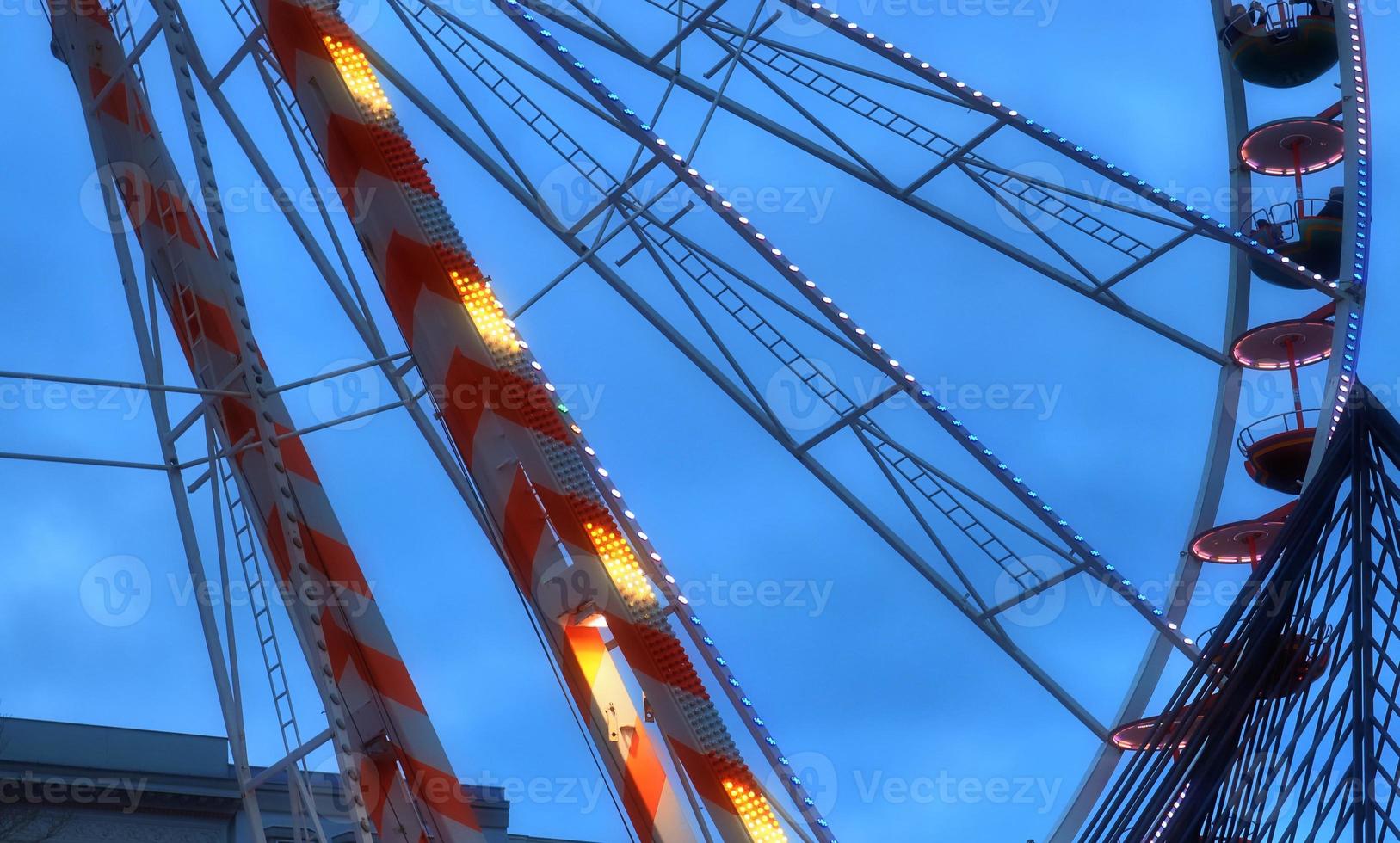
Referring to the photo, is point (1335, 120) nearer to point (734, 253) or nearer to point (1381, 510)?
point (734, 253)

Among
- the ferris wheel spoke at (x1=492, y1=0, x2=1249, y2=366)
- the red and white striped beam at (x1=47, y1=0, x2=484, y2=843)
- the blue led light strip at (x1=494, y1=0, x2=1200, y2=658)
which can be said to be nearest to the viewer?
the red and white striped beam at (x1=47, y1=0, x2=484, y2=843)

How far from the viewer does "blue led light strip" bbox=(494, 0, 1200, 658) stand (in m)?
12.2

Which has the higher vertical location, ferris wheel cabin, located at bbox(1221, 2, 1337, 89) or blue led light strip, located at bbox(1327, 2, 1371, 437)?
ferris wheel cabin, located at bbox(1221, 2, 1337, 89)

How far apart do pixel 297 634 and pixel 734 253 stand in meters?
10.4

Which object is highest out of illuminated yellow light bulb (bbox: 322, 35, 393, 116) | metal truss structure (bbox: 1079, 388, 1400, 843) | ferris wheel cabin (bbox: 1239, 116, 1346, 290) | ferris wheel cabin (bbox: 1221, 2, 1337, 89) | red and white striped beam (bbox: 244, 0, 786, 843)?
ferris wheel cabin (bbox: 1221, 2, 1337, 89)

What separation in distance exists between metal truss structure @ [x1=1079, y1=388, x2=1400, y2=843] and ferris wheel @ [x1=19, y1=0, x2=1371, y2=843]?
5.61 feet

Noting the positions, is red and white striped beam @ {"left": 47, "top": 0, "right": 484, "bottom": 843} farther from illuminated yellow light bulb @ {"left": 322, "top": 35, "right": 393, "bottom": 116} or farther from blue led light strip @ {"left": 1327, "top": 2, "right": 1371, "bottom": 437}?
blue led light strip @ {"left": 1327, "top": 2, "right": 1371, "bottom": 437}

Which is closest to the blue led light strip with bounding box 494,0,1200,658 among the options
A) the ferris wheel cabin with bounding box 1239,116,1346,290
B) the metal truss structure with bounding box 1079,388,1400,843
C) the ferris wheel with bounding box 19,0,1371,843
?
the ferris wheel with bounding box 19,0,1371,843

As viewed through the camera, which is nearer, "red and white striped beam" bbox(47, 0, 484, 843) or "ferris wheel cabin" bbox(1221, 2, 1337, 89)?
"red and white striped beam" bbox(47, 0, 484, 843)

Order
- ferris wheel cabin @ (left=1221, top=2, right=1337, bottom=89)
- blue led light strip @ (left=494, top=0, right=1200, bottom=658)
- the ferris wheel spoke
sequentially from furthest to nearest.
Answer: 1. ferris wheel cabin @ (left=1221, top=2, right=1337, bottom=89)
2. the ferris wheel spoke
3. blue led light strip @ (left=494, top=0, right=1200, bottom=658)

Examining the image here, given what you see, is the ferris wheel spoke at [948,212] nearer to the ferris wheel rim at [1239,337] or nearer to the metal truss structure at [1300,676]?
the ferris wheel rim at [1239,337]

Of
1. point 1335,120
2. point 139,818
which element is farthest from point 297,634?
point 139,818

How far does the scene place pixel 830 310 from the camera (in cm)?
1283

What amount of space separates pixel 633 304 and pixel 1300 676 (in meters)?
6.73
